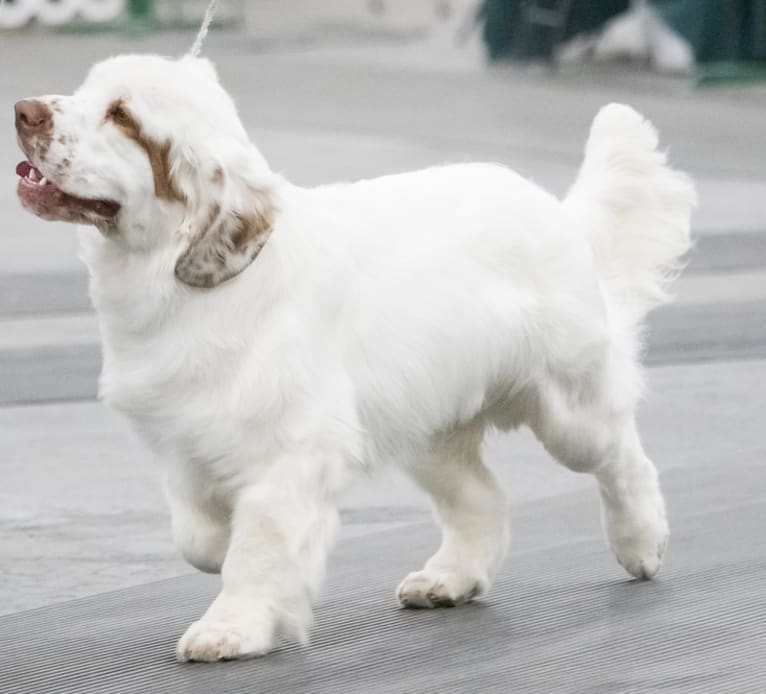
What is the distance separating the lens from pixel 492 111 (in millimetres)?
18328

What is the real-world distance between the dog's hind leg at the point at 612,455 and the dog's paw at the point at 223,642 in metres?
1.11

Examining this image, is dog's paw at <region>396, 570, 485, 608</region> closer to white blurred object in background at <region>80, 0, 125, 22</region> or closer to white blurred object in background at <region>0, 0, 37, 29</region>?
white blurred object in background at <region>80, 0, 125, 22</region>

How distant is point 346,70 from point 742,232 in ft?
33.0

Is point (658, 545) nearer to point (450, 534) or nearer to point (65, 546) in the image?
point (450, 534)

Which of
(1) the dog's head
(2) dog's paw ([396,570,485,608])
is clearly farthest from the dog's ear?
(2) dog's paw ([396,570,485,608])

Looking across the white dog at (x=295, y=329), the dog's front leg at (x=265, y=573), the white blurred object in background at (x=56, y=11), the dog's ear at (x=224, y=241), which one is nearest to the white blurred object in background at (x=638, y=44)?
the white blurred object in background at (x=56, y=11)

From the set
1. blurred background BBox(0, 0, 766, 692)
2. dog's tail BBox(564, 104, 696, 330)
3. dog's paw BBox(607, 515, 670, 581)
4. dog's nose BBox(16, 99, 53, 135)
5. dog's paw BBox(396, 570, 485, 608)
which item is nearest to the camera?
dog's nose BBox(16, 99, 53, 135)

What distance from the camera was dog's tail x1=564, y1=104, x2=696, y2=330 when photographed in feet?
19.2

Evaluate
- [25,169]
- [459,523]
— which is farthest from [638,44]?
[25,169]

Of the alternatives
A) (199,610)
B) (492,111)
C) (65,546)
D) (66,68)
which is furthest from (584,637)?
(66,68)

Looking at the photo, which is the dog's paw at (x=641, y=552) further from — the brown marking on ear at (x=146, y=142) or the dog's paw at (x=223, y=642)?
the brown marking on ear at (x=146, y=142)

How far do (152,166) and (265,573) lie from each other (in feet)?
3.26

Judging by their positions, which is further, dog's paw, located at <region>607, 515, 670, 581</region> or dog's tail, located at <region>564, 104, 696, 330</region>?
dog's tail, located at <region>564, 104, 696, 330</region>

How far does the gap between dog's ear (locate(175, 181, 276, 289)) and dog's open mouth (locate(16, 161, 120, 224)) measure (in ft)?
0.67
